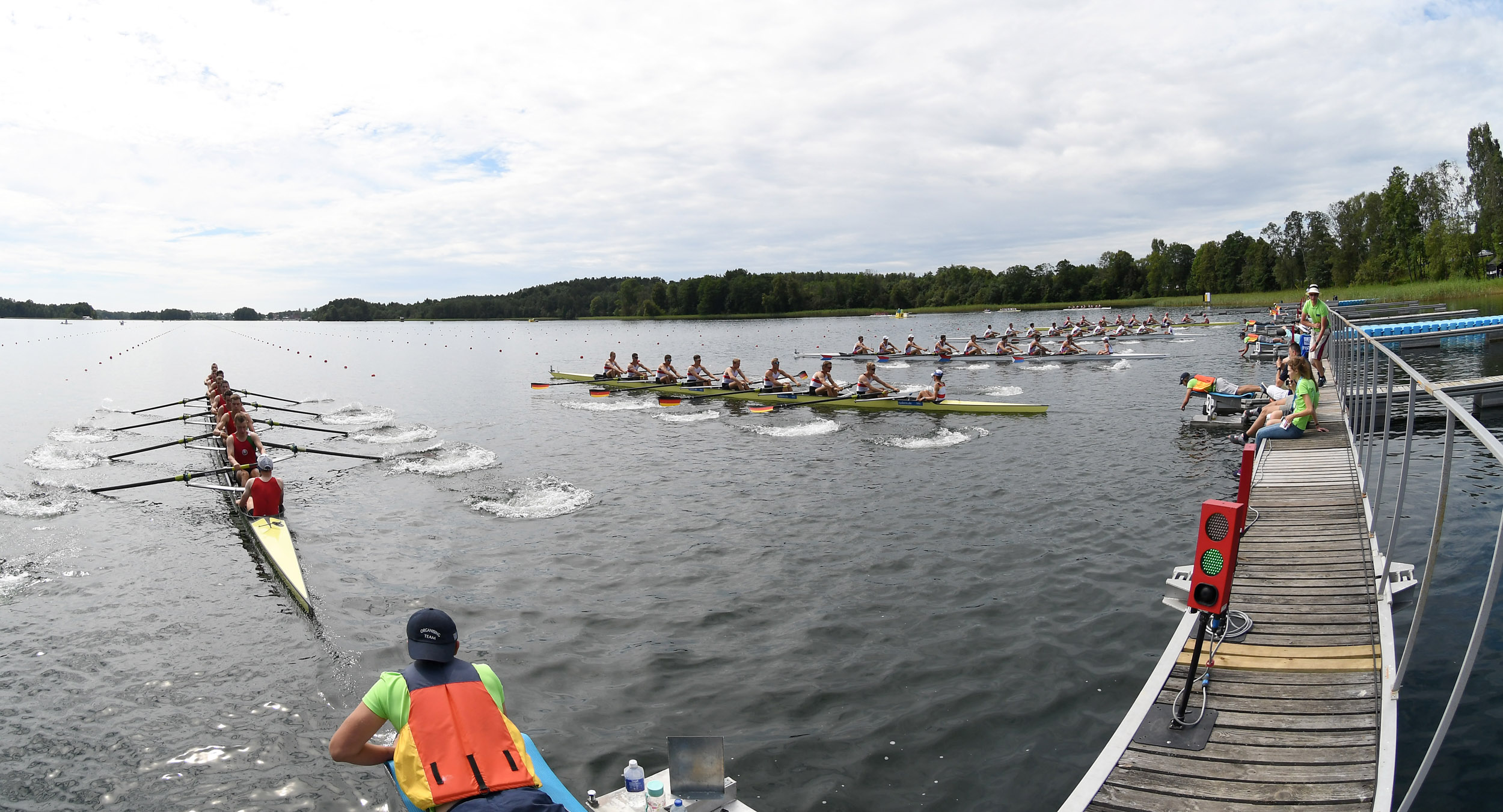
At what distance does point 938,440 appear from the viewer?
19.6 metres

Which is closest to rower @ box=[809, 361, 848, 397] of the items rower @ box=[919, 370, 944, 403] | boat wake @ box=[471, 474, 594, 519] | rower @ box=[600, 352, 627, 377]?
rower @ box=[919, 370, 944, 403]

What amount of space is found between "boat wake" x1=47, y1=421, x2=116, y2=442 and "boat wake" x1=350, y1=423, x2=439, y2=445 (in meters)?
8.27

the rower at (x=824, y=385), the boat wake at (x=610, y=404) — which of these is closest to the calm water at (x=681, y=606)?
the rower at (x=824, y=385)

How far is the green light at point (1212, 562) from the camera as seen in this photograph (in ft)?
16.8

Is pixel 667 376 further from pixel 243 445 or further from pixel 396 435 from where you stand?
pixel 243 445

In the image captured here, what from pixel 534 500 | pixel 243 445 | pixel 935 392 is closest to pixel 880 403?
pixel 935 392

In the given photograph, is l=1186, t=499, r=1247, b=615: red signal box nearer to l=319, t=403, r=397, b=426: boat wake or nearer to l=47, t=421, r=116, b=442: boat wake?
l=319, t=403, r=397, b=426: boat wake

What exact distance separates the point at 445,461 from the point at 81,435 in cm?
1631

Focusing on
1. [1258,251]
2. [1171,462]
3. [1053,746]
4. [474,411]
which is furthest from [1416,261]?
[1053,746]

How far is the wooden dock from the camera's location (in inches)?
194

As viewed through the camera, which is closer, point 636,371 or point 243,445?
point 243,445

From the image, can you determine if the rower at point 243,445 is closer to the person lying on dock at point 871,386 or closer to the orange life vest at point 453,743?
the orange life vest at point 453,743

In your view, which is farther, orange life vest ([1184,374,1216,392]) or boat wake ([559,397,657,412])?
boat wake ([559,397,657,412])

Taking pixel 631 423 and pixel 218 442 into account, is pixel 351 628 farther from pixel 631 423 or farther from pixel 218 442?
pixel 631 423
